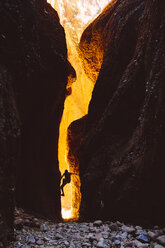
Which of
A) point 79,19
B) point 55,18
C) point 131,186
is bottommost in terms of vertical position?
point 131,186

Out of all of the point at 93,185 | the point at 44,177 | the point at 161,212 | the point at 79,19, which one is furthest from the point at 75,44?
the point at 161,212

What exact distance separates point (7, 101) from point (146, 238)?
3.89m

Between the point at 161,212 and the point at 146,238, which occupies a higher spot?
the point at 161,212

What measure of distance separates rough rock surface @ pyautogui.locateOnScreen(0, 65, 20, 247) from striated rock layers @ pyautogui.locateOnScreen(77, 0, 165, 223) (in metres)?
2.78

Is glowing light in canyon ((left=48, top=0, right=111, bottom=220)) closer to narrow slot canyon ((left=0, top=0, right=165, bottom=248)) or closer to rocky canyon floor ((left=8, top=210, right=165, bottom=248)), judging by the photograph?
narrow slot canyon ((left=0, top=0, right=165, bottom=248))

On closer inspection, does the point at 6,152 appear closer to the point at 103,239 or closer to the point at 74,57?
the point at 103,239

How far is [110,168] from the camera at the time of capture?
6309mm

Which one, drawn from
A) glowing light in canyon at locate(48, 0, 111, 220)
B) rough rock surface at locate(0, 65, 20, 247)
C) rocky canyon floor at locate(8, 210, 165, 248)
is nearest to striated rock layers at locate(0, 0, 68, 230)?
rough rock surface at locate(0, 65, 20, 247)

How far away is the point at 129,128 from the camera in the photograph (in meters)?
6.62

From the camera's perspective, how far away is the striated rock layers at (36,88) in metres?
5.86

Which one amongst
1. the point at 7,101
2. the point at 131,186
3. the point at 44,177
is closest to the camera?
the point at 7,101

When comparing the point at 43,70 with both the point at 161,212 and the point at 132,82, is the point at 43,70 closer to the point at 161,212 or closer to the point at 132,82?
the point at 132,82

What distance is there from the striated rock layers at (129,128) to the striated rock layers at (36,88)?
7.03 feet

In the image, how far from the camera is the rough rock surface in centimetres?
361
